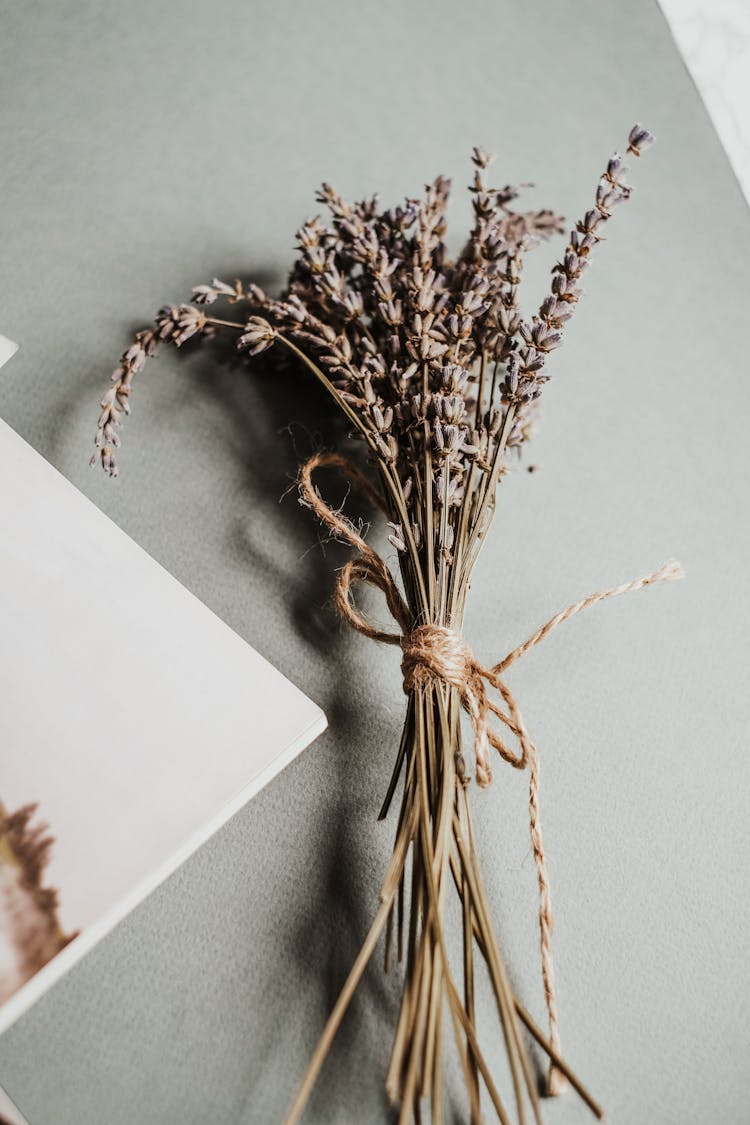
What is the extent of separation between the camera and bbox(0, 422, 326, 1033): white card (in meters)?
0.60

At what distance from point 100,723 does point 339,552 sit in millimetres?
338

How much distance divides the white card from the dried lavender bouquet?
12 centimetres

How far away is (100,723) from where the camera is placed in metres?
0.66

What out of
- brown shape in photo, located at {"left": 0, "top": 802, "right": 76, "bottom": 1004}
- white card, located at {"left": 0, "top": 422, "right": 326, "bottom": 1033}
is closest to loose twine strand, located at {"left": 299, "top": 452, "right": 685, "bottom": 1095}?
white card, located at {"left": 0, "top": 422, "right": 326, "bottom": 1033}

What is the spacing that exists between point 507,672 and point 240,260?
62cm

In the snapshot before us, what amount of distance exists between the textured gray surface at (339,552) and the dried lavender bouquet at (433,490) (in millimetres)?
64

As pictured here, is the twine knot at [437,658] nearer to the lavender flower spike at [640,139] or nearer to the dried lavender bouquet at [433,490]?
the dried lavender bouquet at [433,490]

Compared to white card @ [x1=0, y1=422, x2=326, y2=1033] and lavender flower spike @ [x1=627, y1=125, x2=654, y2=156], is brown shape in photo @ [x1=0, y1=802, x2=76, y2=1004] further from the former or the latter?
lavender flower spike @ [x1=627, y1=125, x2=654, y2=156]

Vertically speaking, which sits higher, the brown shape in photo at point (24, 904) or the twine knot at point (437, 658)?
the brown shape in photo at point (24, 904)

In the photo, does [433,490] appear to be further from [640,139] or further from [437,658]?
[640,139]

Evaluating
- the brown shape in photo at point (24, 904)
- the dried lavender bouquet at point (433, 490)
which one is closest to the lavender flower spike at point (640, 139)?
the dried lavender bouquet at point (433, 490)

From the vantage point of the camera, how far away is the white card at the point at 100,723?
0.60 m

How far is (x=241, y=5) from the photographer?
119cm

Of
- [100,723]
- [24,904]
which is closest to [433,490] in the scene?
[100,723]
